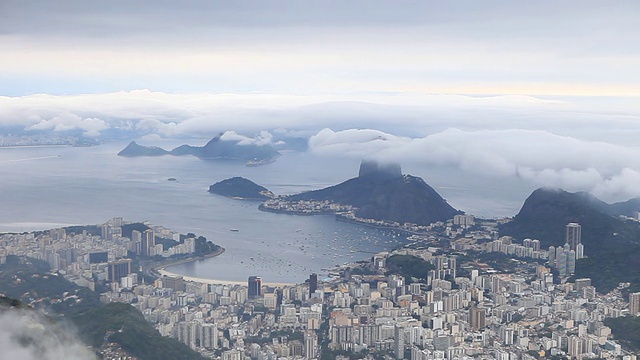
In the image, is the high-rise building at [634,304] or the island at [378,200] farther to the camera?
the island at [378,200]

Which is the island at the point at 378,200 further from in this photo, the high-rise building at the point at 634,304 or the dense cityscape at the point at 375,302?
the high-rise building at the point at 634,304

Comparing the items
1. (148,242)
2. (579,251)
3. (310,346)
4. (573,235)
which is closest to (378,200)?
(573,235)

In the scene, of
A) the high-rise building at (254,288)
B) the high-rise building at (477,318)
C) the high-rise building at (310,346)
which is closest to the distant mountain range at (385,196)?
the high-rise building at (254,288)

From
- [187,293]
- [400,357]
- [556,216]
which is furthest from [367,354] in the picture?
[556,216]

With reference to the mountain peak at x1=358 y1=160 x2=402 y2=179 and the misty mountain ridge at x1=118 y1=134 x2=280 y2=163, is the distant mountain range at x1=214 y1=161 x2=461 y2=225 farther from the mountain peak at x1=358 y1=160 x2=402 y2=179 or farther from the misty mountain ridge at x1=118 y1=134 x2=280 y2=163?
the misty mountain ridge at x1=118 y1=134 x2=280 y2=163

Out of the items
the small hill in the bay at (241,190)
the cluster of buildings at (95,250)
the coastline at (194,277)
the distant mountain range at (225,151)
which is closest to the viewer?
the cluster of buildings at (95,250)

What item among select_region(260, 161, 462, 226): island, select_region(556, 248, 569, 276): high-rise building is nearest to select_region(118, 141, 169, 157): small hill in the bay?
select_region(260, 161, 462, 226): island

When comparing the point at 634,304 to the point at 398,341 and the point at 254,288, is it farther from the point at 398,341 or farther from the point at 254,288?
the point at 254,288

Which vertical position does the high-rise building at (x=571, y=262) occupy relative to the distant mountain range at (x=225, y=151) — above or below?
below
